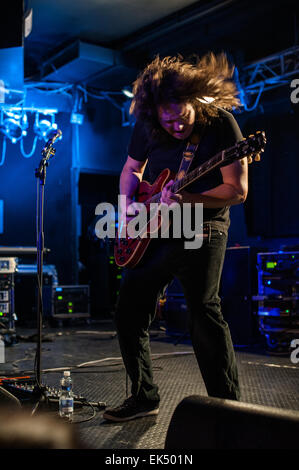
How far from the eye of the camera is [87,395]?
345cm

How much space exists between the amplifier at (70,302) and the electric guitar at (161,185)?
616 cm

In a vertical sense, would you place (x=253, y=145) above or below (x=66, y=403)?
above

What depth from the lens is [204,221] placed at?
7.99 ft

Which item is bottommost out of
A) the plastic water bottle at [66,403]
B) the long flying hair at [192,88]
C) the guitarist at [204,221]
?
the plastic water bottle at [66,403]

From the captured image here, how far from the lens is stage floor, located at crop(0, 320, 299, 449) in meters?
2.53

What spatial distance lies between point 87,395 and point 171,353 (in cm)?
205

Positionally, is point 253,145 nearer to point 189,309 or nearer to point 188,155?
point 188,155

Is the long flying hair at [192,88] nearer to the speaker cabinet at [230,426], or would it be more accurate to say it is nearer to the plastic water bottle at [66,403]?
the speaker cabinet at [230,426]

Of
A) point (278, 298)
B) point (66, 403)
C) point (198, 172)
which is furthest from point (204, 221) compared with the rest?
point (278, 298)

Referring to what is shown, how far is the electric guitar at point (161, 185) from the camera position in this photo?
2191mm

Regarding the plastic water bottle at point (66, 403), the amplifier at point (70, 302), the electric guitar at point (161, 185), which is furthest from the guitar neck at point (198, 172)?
the amplifier at point (70, 302)

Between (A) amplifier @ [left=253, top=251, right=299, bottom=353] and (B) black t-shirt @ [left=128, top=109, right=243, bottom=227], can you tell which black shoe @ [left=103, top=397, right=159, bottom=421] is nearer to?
(B) black t-shirt @ [left=128, top=109, right=243, bottom=227]

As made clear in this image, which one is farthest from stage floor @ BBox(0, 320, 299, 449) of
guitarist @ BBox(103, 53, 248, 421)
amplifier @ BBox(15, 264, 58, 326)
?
amplifier @ BBox(15, 264, 58, 326)

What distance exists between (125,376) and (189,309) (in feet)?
6.39
